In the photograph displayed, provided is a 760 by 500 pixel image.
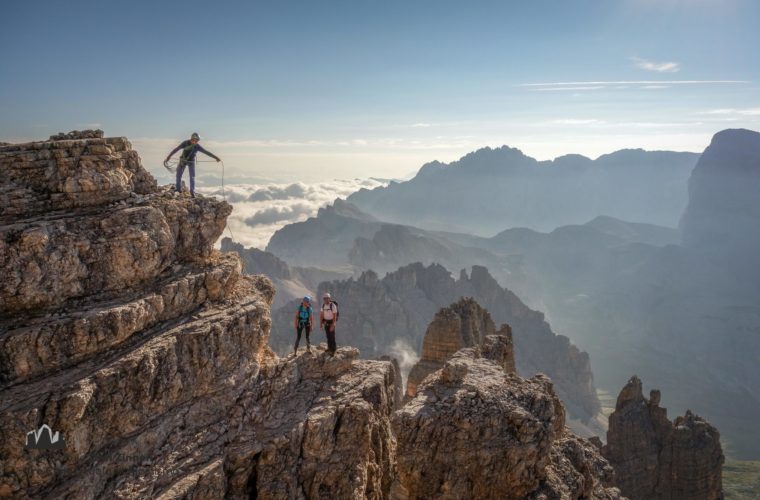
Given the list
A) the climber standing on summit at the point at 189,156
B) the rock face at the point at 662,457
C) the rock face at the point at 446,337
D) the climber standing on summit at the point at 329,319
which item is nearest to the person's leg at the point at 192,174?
the climber standing on summit at the point at 189,156

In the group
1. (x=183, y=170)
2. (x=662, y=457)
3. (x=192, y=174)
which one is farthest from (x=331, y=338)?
(x=662, y=457)

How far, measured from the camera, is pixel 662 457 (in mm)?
60531

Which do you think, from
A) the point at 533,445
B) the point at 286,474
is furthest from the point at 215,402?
the point at 533,445

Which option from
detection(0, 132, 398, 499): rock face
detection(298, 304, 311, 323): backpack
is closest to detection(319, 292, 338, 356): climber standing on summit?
detection(298, 304, 311, 323): backpack

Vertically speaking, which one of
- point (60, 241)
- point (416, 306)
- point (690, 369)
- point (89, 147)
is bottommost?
point (690, 369)

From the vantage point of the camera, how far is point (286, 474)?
1841 centimetres

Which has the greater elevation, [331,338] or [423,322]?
[331,338]

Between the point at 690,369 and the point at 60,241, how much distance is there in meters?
220

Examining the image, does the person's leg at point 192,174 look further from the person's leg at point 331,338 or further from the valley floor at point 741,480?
the valley floor at point 741,480

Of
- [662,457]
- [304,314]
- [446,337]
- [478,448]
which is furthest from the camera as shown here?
[662,457]

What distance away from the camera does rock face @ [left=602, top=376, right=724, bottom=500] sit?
5912 cm

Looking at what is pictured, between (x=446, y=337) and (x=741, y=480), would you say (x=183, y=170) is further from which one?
(x=741, y=480)

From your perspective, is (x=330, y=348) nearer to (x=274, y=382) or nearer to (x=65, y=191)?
(x=274, y=382)

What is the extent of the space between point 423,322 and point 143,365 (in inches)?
5449
